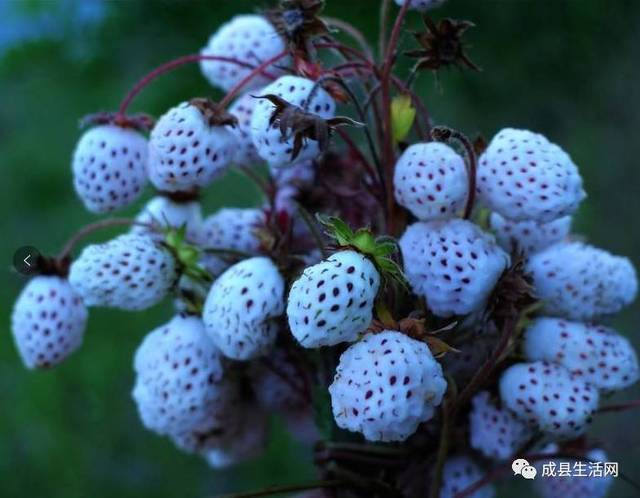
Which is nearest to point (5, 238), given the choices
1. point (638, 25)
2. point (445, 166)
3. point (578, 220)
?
point (578, 220)

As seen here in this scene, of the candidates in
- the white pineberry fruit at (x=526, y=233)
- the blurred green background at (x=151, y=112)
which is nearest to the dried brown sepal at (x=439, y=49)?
the white pineberry fruit at (x=526, y=233)

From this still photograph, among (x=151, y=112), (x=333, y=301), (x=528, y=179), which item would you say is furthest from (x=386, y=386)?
(x=151, y=112)

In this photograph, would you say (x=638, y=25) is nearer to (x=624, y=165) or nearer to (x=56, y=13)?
(x=624, y=165)

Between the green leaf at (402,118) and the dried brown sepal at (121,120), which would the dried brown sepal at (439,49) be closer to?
the green leaf at (402,118)

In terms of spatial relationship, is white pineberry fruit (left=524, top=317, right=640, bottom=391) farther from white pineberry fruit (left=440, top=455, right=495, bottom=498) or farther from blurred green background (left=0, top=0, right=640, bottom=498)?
blurred green background (left=0, top=0, right=640, bottom=498)

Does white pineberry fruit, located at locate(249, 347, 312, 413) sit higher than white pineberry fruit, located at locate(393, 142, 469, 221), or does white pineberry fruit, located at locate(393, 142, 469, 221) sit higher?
white pineberry fruit, located at locate(393, 142, 469, 221)

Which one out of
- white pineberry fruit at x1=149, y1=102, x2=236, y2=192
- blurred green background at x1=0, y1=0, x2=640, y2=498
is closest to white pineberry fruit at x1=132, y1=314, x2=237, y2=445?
white pineberry fruit at x1=149, y1=102, x2=236, y2=192

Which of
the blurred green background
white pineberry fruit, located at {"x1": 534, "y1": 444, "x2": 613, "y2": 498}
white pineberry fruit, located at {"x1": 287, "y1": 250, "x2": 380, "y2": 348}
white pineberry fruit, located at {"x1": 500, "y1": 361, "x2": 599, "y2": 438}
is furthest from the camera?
the blurred green background
